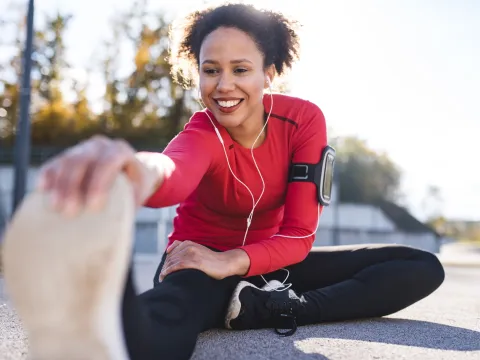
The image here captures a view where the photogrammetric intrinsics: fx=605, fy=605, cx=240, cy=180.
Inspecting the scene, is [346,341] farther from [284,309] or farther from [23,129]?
[23,129]

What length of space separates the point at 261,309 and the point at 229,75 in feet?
2.79

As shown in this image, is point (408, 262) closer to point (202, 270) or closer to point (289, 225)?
point (289, 225)

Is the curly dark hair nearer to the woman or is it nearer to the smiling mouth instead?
the woman

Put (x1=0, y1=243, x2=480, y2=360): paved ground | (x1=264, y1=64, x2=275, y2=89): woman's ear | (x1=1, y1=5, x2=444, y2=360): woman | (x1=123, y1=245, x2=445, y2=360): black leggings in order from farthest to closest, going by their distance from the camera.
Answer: (x1=264, y1=64, x2=275, y2=89): woman's ear < (x1=123, y1=245, x2=445, y2=360): black leggings < (x1=0, y1=243, x2=480, y2=360): paved ground < (x1=1, y1=5, x2=444, y2=360): woman

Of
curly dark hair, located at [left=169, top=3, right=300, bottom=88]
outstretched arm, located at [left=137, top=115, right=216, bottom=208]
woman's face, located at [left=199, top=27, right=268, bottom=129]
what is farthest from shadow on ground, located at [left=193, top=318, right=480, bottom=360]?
curly dark hair, located at [left=169, top=3, right=300, bottom=88]

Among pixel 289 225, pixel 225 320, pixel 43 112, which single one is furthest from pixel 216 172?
pixel 43 112

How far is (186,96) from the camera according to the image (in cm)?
1939

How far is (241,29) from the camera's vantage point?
2.29m

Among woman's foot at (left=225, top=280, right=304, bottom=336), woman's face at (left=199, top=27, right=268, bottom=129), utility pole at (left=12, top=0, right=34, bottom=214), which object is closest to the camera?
woman's foot at (left=225, top=280, right=304, bottom=336)

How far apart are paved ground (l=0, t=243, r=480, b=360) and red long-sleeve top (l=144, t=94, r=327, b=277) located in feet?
0.89

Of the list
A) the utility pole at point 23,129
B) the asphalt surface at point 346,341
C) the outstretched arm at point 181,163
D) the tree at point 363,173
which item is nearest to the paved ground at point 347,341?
the asphalt surface at point 346,341

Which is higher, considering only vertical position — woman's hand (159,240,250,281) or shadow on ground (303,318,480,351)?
woman's hand (159,240,250,281)

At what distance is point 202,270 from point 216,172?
433mm

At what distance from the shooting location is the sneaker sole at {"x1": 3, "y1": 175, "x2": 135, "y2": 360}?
88 centimetres
